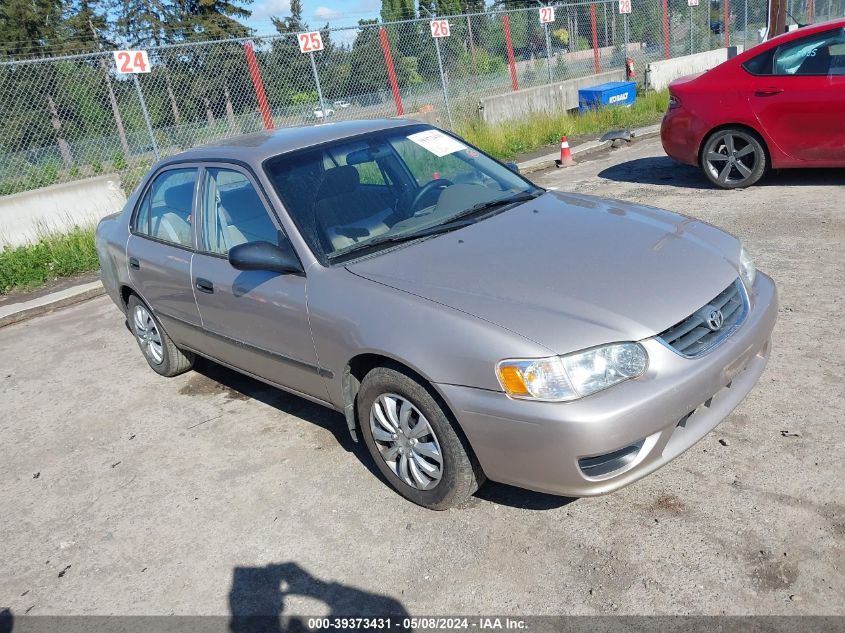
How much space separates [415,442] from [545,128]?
11619mm

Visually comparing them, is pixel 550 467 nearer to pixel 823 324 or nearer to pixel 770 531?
pixel 770 531

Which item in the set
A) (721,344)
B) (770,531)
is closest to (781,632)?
(770,531)

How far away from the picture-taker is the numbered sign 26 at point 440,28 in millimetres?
14352

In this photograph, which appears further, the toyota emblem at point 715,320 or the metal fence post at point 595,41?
the metal fence post at point 595,41

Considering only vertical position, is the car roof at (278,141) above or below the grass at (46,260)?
above

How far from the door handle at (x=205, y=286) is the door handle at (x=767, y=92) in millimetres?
6102

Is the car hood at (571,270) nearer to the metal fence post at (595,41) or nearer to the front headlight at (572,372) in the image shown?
the front headlight at (572,372)

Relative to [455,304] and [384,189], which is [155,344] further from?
[455,304]

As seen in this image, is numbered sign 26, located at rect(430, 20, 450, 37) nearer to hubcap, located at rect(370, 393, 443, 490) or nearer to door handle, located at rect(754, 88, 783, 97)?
door handle, located at rect(754, 88, 783, 97)

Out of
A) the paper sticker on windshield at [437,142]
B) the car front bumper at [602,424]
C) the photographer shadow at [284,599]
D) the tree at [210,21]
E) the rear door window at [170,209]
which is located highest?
the tree at [210,21]

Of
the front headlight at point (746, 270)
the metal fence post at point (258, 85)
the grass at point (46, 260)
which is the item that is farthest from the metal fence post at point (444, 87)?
the front headlight at point (746, 270)

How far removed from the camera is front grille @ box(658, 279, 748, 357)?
2.91m

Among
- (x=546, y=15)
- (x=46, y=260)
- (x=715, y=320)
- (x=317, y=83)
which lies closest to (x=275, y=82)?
(x=317, y=83)

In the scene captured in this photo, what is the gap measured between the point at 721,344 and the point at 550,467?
90 cm
